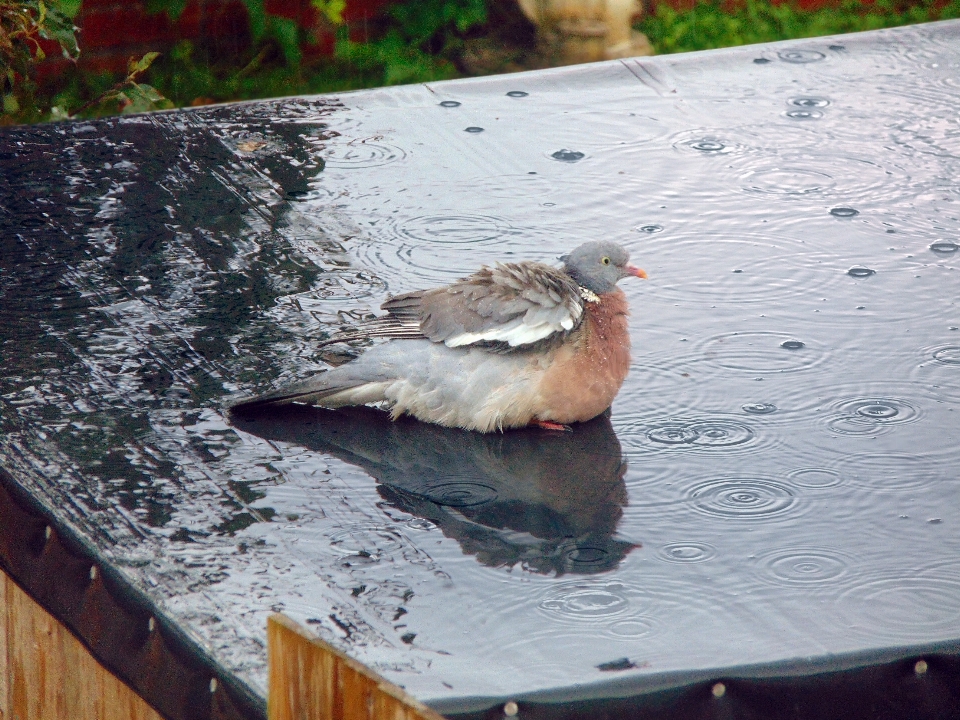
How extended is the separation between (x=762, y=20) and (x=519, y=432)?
6.08 metres

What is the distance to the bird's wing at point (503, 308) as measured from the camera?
106 inches

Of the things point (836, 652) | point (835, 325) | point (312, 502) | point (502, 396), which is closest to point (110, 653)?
point (312, 502)

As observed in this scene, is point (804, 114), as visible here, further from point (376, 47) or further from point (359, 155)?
point (376, 47)

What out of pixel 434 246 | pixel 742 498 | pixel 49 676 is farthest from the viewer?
pixel 434 246

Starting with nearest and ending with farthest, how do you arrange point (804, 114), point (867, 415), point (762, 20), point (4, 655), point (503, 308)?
1. point (503, 308)
2. point (867, 415)
3. point (4, 655)
4. point (804, 114)
5. point (762, 20)

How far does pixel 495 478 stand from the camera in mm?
2572

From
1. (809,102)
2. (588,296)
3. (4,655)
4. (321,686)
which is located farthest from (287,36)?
(321,686)

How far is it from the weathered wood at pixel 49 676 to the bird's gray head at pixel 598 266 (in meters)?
1.30

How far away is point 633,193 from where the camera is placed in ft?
13.3

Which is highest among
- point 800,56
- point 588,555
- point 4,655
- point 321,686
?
point 800,56

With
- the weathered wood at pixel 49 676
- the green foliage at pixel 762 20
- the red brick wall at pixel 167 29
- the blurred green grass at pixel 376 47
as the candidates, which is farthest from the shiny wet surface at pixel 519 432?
the green foliage at pixel 762 20

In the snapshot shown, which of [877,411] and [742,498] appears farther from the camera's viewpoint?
[877,411]

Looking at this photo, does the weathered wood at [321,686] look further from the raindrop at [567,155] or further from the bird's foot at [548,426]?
the raindrop at [567,155]

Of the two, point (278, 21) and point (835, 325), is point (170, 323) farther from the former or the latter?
point (278, 21)
